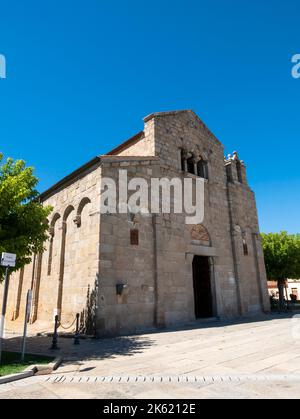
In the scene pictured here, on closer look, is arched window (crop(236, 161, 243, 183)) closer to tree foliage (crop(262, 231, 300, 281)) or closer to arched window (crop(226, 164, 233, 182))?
arched window (crop(226, 164, 233, 182))

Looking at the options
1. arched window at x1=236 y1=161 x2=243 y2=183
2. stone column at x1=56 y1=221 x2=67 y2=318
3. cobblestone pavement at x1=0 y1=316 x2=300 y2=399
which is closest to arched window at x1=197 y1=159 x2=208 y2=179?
arched window at x1=236 y1=161 x2=243 y2=183

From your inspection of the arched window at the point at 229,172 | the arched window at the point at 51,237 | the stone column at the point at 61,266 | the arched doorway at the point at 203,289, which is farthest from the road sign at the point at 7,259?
the arched window at the point at 229,172

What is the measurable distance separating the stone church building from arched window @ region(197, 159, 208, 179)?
58 mm

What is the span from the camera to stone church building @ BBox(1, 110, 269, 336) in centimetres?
1119

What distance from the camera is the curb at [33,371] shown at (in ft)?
17.0

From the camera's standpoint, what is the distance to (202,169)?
1733 centimetres

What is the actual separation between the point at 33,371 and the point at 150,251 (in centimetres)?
744

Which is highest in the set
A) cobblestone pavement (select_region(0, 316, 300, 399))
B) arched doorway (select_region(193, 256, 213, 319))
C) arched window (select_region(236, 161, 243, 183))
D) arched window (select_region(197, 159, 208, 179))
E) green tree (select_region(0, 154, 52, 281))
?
arched window (select_region(236, 161, 243, 183))

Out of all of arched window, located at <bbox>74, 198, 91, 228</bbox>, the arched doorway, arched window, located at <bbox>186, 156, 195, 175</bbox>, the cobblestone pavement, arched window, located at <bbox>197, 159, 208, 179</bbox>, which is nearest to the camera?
the cobblestone pavement

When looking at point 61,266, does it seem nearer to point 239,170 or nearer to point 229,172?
point 229,172

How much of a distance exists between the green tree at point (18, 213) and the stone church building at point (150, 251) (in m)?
2.56

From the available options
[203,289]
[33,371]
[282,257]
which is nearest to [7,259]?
[33,371]

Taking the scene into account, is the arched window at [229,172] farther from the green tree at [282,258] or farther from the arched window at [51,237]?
the green tree at [282,258]
